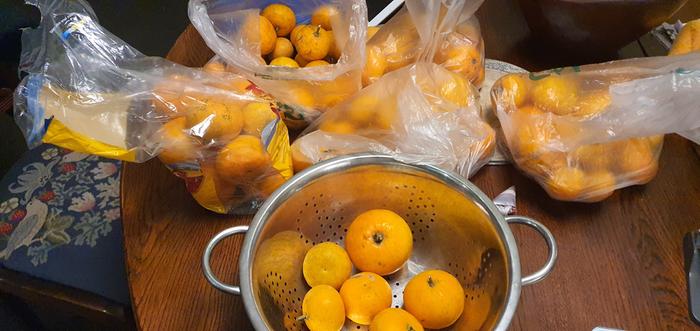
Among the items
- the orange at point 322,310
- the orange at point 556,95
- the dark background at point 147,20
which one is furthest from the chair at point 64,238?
the dark background at point 147,20

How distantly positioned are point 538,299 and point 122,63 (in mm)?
587

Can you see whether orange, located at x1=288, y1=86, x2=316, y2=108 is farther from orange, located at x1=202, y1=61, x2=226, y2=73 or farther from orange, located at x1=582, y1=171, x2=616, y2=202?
orange, located at x1=582, y1=171, x2=616, y2=202

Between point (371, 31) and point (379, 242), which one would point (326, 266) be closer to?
point (379, 242)

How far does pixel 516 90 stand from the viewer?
72 cm

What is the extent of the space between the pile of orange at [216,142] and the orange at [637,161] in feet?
1.43

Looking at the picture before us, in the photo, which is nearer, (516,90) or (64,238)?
(516,90)

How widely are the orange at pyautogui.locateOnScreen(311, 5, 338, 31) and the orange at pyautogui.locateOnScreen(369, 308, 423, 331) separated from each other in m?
0.45

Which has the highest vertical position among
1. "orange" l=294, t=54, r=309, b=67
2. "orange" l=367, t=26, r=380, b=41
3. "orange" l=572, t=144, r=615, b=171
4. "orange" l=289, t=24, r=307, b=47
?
"orange" l=289, t=24, r=307, b=47

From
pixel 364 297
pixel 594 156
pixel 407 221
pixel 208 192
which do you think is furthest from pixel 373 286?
pixel 594 156

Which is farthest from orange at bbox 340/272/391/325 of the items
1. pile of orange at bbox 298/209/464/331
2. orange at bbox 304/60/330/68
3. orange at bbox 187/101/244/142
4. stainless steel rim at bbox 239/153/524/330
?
orange at bbox 304/60/330/68

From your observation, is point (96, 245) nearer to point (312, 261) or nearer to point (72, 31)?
point (72, 31)

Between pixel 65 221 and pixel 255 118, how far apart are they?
49cm

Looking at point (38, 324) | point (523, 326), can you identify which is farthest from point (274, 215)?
point (38, 324)

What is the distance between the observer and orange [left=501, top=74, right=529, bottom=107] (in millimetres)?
720
